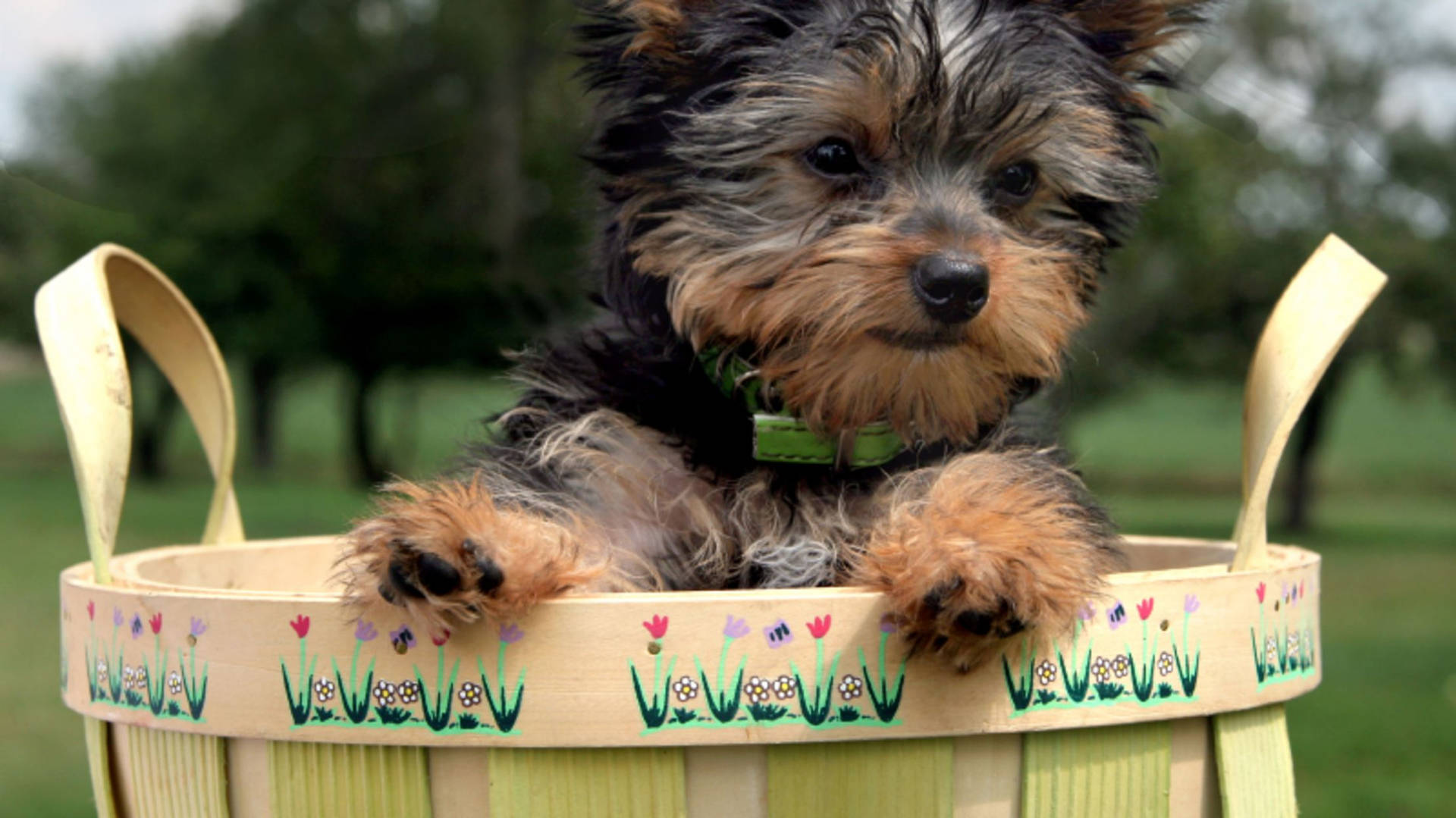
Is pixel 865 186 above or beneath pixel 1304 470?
beneath

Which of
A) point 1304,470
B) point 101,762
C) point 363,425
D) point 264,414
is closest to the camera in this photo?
point 101,762

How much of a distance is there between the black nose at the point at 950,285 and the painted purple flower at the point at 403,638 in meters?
1.09

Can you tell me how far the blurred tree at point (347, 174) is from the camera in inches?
453

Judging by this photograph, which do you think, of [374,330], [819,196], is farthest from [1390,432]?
[819,196]

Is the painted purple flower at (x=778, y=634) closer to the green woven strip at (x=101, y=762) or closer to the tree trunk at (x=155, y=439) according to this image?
the green woven strip at (x=101, y=762)

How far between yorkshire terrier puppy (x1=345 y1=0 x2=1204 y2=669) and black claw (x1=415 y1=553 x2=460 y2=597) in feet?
1.32

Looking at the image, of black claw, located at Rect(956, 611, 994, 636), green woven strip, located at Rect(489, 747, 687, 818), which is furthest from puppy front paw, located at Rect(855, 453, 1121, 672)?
green woven strip, located at Rect(489, 747, 687, 818)

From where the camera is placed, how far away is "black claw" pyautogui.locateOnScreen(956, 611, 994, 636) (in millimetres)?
2008

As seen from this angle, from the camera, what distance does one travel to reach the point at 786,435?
8.96 feet

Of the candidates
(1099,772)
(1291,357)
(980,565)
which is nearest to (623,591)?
(980,565)

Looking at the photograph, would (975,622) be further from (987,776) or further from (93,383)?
(93,383)

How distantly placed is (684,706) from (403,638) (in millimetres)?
426

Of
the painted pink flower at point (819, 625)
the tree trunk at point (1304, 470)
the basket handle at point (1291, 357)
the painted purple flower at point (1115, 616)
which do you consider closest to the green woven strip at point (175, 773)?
the painted pink flower at point (819, 625)

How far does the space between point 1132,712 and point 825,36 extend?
137 cm
